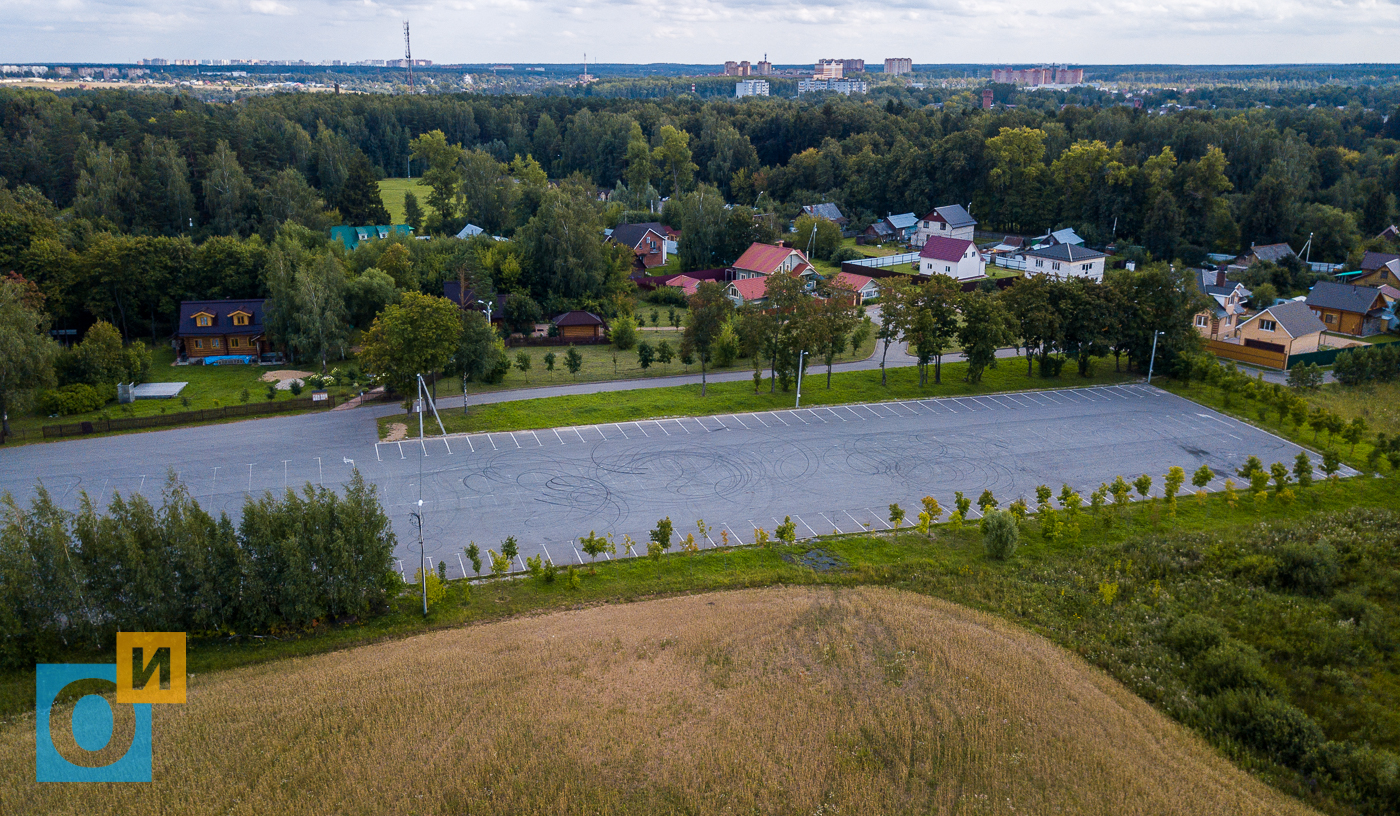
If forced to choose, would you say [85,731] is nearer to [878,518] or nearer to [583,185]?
[878,518]

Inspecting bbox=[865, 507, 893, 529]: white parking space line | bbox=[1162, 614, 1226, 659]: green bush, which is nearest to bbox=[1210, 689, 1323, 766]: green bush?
bbox=[1162, 614, 1226, 659]: green bush

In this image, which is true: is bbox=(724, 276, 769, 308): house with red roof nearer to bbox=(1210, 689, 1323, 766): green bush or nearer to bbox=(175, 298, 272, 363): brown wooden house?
bbox=(175, 298, 272, 363): brown wooden house

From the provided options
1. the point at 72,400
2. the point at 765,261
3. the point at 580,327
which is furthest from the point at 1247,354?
the point at 72,400

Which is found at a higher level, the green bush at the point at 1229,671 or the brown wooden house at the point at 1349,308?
the brown wooden house at the point at 1349,308

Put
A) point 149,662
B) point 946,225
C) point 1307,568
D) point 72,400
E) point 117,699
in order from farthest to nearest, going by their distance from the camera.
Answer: point 946,225 → point 72,400 → point 1307,568 → point 149,662 → point 117,699

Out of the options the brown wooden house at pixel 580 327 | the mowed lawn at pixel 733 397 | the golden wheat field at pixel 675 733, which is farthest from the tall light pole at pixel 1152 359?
the brown wooden house at pixel 580 327

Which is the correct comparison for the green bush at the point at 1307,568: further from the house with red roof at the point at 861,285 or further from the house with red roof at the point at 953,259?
the house with red roof at the point at 953,259
